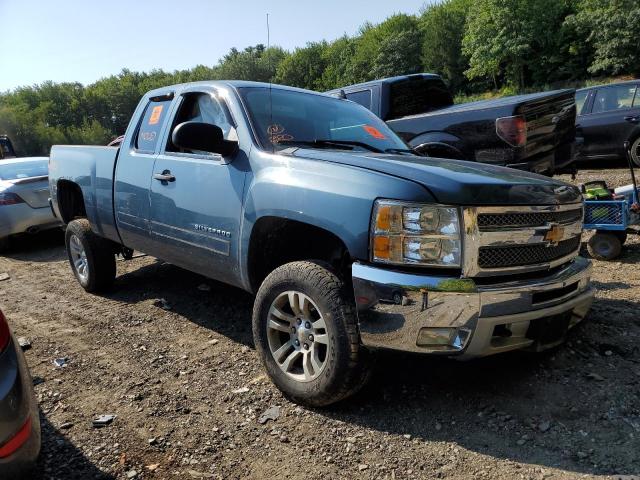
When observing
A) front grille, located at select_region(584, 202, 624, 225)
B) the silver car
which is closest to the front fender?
front grille, located at select_region(584, 202, 624, 225)

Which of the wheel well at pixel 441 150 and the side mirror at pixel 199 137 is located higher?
the side mirror at pixel 199 137

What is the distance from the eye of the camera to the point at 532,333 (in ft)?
8.42

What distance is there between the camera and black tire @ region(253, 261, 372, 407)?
2.57 metres

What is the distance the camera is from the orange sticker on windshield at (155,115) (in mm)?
4238

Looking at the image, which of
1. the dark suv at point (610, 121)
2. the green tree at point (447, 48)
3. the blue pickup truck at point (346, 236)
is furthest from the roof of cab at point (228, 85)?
the green tree at point (447, 48)

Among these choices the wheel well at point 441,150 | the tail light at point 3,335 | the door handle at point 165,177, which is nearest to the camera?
→ the tail light at point 3,335

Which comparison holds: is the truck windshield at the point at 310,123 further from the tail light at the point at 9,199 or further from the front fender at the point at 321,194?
the tail light at the point at 9,199

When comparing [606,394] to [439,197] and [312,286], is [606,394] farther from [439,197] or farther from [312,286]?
[312,286]

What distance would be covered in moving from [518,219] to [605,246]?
3.24 metres

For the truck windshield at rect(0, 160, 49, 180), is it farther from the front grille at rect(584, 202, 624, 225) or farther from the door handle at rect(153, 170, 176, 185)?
the front grille at rect(584, 202, 624, 225)

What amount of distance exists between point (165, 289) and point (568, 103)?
499 centimetres

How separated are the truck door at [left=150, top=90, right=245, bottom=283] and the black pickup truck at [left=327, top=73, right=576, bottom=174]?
2.98 m

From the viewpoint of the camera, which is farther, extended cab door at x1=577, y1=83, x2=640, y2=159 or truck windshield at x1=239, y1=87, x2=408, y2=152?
extended cab door at x1=577, y1=83, x2=640, y2=159

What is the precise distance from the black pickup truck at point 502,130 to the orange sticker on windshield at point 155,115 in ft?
9.95
